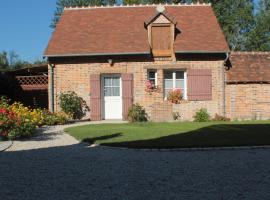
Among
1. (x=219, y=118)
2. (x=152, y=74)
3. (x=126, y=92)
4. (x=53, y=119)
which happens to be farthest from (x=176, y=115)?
(x=53, y=119)

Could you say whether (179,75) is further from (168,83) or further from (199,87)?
(199,87)

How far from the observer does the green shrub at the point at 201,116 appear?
19.5 m

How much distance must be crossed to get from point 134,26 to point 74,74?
12.3ft

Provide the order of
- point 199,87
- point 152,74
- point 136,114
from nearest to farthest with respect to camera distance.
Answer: point 136,114, point 199,87, point 152,74

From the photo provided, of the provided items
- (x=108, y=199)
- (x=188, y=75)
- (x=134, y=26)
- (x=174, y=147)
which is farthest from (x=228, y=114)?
(x=108, y=199)

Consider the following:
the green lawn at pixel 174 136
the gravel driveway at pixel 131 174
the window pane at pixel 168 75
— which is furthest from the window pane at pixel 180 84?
the gravel driveway at pixel 131 174

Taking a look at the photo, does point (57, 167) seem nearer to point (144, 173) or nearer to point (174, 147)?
point (144, 173)

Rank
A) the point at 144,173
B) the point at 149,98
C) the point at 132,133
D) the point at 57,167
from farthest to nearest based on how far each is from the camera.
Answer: the point at 149,98 → the point at 132,133 → the point at 57,167 → the point at 144,173

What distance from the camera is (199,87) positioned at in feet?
66.4

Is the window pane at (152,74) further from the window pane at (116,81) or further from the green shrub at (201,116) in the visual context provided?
the green shrub at (201,116)

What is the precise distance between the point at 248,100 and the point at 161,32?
4789 mm

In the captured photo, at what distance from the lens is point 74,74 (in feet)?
66.8

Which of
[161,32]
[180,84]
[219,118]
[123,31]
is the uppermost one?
[123,31]

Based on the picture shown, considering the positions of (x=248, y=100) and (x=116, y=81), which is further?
(x=116, y=81)
